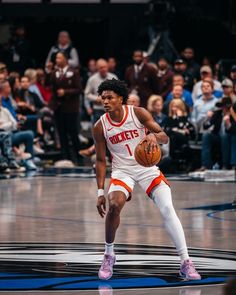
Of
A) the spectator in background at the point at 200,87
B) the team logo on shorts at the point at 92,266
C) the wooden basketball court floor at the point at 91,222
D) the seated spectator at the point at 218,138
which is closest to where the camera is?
the team logo on shorts at the point at 92,266

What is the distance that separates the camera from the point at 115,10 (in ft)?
101

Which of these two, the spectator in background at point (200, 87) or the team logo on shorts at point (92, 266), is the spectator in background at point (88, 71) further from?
the team logo on shorts at point (92, 266)

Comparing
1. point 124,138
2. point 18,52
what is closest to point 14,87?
point 18,52

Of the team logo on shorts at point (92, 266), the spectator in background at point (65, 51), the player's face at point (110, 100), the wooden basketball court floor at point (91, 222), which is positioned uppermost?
the spectator in background at point (65, 51)

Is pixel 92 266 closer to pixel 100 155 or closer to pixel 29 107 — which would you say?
pixel 100 155

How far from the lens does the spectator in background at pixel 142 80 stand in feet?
Result: 83.0

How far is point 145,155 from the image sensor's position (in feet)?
36.4

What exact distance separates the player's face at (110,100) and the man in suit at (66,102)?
1354cm

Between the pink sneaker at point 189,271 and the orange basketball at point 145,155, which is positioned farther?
the orange basketball at point 145,155

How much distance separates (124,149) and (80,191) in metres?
8.46

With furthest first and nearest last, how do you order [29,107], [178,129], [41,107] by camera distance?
[41,107] < [29,107] < [178,129]

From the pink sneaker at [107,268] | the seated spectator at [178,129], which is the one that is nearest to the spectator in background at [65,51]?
the seated spectator at [178,129]

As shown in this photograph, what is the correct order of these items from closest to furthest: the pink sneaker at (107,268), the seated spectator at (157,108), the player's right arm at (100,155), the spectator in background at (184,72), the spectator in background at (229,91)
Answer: the pink sneaker at (107,268) → the player's right arm at (100,155) → the spectator in background at (229,91) → the seated spectator at (157,108) → the spectator in background at (184,72)

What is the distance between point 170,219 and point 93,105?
14.7 m
